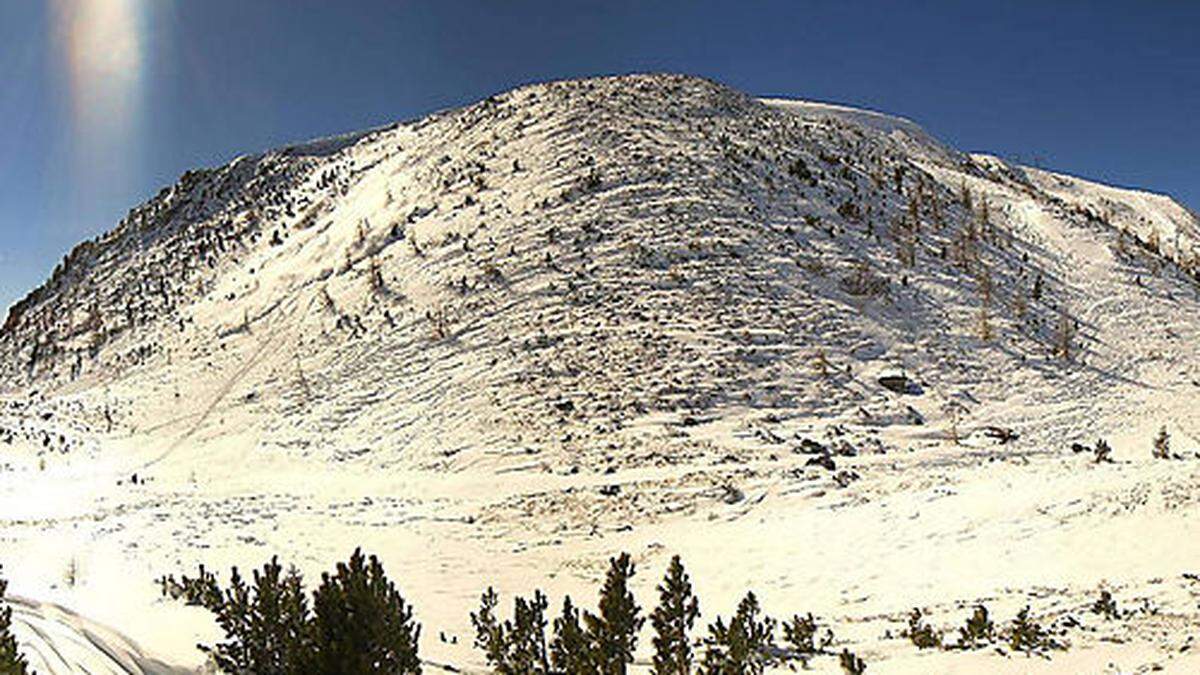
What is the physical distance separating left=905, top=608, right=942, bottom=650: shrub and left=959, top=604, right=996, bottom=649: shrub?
196 mm

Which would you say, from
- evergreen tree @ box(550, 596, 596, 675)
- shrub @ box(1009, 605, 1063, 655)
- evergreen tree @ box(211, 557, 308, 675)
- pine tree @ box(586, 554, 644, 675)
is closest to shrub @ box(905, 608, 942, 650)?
shrub @ box(1009, 605, 1063, 655)

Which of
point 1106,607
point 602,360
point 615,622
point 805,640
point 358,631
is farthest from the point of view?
point 602,360

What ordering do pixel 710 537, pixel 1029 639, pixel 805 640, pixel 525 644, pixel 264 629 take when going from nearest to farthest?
pixel 264 629 < pixel 525 644 < pixel 1029 639 < pixel 805 640 < pixel 710 537

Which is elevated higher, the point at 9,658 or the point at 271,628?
the point at 9,658

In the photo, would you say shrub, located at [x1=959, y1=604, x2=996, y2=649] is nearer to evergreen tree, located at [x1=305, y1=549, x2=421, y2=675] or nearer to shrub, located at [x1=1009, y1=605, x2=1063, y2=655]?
shrub, located at [x1=1009, y1=605, x2=1063, y2=655]

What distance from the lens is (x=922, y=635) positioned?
6094mm

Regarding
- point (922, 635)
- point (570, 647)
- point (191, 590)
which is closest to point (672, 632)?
point (570, 647)

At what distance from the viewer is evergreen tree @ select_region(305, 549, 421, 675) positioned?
170 inches

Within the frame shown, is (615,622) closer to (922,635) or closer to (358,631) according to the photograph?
(358,631)

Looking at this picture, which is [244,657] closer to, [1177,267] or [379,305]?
[379,305]

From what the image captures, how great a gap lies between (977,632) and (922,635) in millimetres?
426

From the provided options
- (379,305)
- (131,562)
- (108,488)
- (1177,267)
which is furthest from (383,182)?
(1177,267)

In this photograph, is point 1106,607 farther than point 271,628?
Yes

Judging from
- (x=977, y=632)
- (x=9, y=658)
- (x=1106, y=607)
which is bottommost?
(x=977, y=632)
